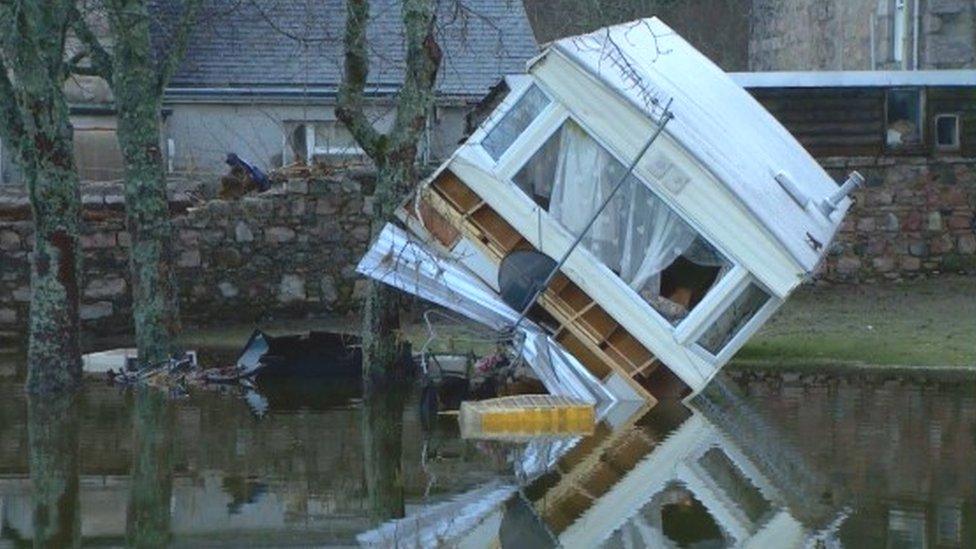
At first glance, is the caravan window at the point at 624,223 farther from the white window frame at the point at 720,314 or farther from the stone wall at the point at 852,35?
the stone wall at the point at 852,35

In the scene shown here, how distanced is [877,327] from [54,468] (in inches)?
455

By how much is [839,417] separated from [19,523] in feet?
23.9

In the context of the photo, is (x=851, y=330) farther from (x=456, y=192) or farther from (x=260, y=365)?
(x=260, y=365)

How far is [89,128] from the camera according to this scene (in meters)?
36.6

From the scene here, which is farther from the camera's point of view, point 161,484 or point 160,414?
point 160,414

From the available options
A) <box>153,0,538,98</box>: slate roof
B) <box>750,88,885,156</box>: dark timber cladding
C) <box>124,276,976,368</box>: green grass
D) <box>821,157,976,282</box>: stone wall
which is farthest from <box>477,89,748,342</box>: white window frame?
<box>153,0,538,98</box>: slate roof

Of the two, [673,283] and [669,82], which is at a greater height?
[669,82]

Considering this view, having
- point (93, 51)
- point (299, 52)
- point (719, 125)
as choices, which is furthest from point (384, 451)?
point (299, 52)

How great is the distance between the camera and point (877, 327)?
78.1 feet

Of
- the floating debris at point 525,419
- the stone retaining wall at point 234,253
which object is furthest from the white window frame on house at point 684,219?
the stone retaining wall at point 234,253

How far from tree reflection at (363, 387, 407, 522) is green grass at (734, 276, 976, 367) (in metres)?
4.05

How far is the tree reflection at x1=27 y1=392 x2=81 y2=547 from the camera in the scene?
486 inches

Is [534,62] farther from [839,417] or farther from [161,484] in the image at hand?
Result: [161,484]

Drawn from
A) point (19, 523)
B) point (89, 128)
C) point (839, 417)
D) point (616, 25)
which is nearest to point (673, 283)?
point (839, 417)
